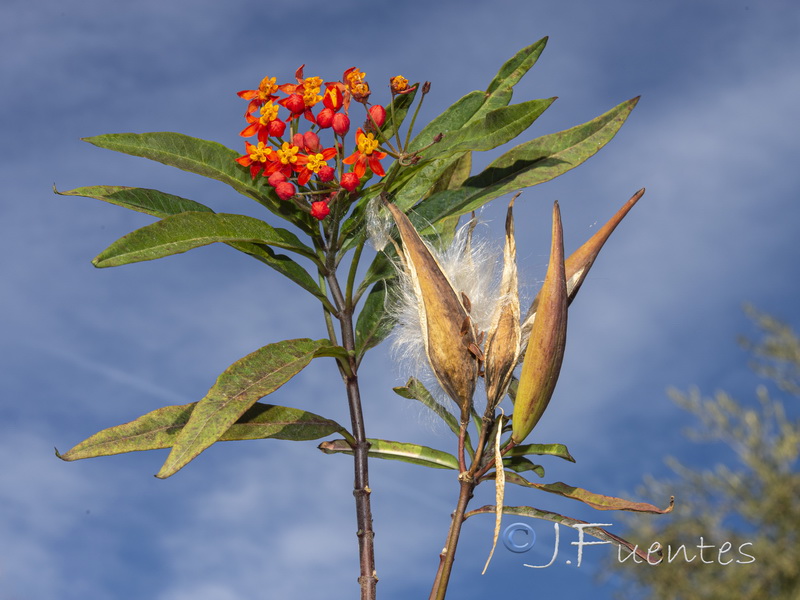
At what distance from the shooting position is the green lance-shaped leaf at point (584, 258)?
168cm

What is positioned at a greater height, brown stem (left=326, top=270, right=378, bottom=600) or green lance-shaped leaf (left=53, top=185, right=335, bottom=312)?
green lance-shaped leaf (left=53, top=185, right=335, bottom=312)

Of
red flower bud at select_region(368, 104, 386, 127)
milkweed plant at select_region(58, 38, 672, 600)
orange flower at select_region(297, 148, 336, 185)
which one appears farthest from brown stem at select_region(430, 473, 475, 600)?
red flower bud at select_region(368, 104, 386, 127)

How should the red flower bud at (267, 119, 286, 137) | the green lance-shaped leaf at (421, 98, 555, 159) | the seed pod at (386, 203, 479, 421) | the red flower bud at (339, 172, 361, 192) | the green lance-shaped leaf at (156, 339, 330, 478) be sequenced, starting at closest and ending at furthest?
the green lance-shaped leaf at (156, 339, 330, 478) < the seed pod at (386, 203, 479, 421) < the green lance-shaped leaf at (421, 98, 555, 159) < the red flower bud at (339, 172, 361, 192) < the red flower bud at (267, 119, 286, 137)

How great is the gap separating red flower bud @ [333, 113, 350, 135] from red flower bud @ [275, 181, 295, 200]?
7.2 inches

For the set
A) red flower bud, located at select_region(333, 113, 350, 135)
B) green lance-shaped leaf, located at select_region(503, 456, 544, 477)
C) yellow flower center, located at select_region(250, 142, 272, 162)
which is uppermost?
red flower bud, located at select_region(333, 113, 350, 135)

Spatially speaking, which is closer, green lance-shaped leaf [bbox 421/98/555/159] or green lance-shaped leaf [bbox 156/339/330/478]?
green lance-shaped leaf [bbox 156/339/330/478]

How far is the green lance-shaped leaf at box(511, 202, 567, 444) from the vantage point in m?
1.50

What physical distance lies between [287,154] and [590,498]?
106 cm

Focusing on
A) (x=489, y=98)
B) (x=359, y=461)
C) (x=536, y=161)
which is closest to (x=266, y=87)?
(x=489, y=98)

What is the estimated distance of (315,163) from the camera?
1.83m

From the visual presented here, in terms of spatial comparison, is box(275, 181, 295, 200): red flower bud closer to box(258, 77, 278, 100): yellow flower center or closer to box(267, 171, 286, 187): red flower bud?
box(267, 171, 286, 187): red flower bud

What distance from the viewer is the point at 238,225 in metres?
1.75

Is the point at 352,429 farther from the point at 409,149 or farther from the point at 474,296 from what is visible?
the point at 409,149

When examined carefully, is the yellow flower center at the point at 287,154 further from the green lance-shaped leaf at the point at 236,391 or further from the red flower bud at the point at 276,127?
the green lance-shaped leaf at the point at 236,391
